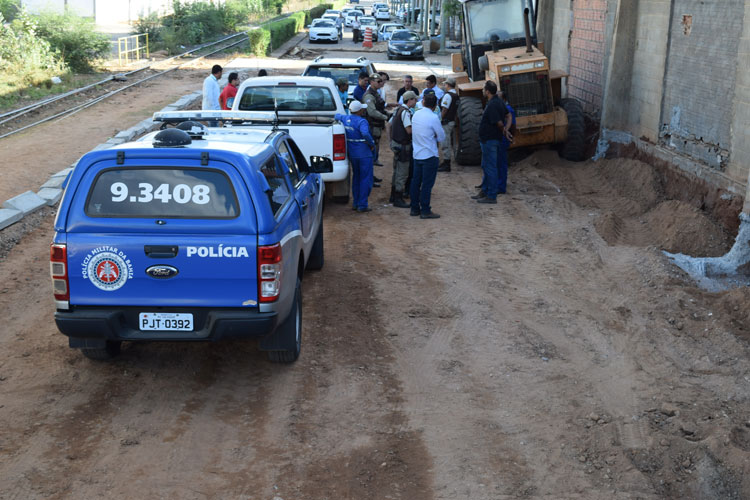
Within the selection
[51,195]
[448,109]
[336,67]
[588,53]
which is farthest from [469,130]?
[51,195]

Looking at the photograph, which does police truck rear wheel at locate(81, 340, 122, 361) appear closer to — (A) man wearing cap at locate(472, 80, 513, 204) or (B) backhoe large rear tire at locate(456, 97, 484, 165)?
(A) man wearing cap at locate(472, 80, 513, 204)

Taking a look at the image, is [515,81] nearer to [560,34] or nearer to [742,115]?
[742,115]

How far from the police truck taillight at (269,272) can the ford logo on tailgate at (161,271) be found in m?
0.62

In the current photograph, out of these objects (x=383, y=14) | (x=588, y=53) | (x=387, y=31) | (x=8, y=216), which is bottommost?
(x=8, y=216)

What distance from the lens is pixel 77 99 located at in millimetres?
25453

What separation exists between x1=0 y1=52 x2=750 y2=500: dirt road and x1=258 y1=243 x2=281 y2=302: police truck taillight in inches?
36.8

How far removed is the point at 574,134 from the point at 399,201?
14.9 feet

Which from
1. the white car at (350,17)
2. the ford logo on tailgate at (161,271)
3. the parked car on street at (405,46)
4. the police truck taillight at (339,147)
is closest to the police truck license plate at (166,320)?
Result: the ford logo on tailgate at (161,271)

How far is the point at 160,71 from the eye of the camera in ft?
114

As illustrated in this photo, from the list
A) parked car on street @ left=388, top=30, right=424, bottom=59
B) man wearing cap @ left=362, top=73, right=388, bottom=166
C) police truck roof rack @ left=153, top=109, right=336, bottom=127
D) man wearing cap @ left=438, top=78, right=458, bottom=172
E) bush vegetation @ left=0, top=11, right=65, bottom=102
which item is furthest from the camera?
parked car on street @ left=388, top=30, right=424, bottom=59

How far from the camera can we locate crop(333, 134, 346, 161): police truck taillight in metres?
11.9

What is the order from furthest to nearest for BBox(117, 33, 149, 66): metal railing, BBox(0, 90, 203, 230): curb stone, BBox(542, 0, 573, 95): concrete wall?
BBox(117, 33, 149, 66): metal railing < BBox(542, 0, 573, 95): concrete wall < BBox(0, 90, 203, 230): curb stone

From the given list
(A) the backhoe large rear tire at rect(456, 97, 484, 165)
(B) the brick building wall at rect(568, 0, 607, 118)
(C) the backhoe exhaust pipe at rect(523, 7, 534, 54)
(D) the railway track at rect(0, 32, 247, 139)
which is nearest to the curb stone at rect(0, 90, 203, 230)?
(D) the railway track at rect(0, 32, 247, 139)

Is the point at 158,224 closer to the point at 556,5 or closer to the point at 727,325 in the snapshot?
the point at 727,325
